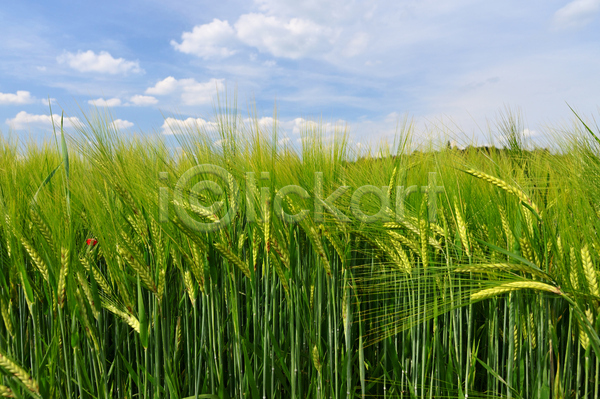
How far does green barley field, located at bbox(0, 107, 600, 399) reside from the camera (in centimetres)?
100

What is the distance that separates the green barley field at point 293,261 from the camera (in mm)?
1000

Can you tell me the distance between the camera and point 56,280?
3.30 feet

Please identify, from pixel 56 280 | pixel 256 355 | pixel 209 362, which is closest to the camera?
pixel 56 280

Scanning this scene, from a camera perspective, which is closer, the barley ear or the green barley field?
the barley ear

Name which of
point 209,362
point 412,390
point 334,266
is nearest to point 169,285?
point 209,362

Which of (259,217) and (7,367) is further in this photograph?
(259,217)

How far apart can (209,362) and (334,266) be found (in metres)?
0.50

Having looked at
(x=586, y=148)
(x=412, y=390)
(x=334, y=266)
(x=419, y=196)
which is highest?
(x=586, y=148)

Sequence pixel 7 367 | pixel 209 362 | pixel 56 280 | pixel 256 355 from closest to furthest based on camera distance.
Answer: pixel 7 367 → pixel 56 280 → pixel 209 362 → pixel 256 355

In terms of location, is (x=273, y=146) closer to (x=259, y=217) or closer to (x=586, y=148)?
(x=259, y=217)

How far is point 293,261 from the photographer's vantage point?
1.20m

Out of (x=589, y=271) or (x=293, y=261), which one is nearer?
(x=589, y=271)

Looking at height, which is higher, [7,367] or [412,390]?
[7,367]

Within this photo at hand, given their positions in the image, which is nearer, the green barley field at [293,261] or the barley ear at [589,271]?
the barley ear at [589,271]
